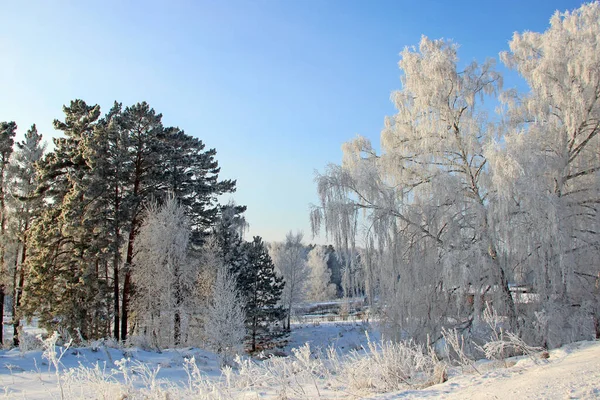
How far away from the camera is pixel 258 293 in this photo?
29844 millimetres

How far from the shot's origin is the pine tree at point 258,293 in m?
28.4

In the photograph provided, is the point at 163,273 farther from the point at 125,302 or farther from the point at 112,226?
the point at 112,226

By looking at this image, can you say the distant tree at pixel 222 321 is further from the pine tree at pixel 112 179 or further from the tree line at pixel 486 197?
the tree line at pixel 486 197

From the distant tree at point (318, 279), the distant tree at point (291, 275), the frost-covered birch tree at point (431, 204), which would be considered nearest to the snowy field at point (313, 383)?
the frost-covered birch tree at point (431, 204)

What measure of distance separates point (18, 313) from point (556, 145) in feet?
75.8

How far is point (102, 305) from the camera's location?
800 inches

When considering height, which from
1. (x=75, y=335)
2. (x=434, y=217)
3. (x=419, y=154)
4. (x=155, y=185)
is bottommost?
(x=75, y=335)

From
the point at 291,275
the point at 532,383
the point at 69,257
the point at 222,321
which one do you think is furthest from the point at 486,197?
the point at 291,275

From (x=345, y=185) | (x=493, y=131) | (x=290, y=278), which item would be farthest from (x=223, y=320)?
(x=290, y=278)

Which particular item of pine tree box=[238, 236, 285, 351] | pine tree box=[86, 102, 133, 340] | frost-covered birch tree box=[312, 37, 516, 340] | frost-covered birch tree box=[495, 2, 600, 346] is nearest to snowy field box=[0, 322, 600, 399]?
frost-covered birch tree box=[495, 2, 600, 346]

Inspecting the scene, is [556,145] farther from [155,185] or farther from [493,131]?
[155,185]

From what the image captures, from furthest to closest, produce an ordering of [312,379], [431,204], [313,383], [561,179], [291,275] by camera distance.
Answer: [291,275] → [431,204] → [561,179] → [313,383] → [312,379]

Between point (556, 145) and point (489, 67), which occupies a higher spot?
point (489, 67)

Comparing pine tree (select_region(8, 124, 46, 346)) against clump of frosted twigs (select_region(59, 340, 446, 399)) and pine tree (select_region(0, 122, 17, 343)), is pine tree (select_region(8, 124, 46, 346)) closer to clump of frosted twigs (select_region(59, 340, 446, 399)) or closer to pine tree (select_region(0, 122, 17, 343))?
pine tree (select_region(0, 122, 17, 343))
